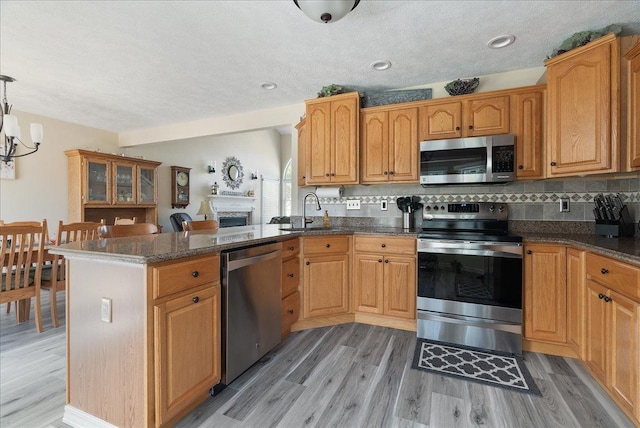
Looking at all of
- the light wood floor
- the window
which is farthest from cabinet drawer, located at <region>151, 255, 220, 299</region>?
the window

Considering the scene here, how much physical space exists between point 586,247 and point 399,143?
1.68m

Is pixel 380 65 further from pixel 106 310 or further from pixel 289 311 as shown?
pixel 106 310

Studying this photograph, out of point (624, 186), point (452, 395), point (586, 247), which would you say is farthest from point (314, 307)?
point (624, 186)

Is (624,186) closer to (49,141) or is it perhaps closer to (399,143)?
(399,143)

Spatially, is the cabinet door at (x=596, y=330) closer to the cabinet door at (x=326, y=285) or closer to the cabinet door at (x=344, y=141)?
the cabinet door at (x=326, y=285)

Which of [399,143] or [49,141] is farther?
[49,141]

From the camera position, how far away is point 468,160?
2.62 m

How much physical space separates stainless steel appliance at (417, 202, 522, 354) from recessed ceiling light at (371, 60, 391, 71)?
1585mm

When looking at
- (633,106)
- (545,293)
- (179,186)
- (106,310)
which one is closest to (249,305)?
(106,310)

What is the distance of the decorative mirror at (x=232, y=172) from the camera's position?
22.8 feet

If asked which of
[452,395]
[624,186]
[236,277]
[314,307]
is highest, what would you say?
[624,186]

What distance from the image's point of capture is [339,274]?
2.79 meters

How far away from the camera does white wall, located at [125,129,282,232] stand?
5.58 metres

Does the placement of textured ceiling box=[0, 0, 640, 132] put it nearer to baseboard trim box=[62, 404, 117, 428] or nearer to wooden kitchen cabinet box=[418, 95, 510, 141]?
wooden kitchen cabinet box=[418, 95, 510, 141]
